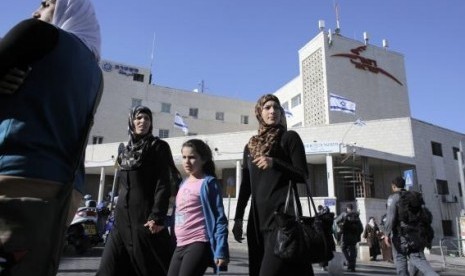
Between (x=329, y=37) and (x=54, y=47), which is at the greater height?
(x=329, y=37)

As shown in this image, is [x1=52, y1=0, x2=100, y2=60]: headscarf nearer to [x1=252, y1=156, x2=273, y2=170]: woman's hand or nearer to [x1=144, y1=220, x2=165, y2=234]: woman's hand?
[x1=252, y1=156, x2=273, y2=170]: woman's hand

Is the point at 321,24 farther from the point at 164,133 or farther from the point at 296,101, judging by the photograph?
the point at 164,133

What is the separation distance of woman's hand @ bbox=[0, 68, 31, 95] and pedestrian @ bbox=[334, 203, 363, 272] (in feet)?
34.8

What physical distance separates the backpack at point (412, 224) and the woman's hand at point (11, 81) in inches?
221

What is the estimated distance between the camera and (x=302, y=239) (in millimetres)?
2961

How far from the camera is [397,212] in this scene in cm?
615

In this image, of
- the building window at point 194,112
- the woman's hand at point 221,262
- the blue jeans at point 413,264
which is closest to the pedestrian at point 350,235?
the blue jeans at point 413,264

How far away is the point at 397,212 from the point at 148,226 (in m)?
4.13

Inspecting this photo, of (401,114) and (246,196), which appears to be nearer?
(246,196)

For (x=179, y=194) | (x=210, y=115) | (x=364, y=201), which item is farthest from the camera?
(x=210, y=115)

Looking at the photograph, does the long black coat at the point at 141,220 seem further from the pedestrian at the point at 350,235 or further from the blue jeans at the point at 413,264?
the pedestrian at the point at 350,235

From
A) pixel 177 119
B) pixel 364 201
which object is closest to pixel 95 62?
pixel 364 201

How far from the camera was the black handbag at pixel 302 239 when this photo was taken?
293 centimetres

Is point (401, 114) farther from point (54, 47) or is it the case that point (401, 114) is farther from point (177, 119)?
point (54, 47)
